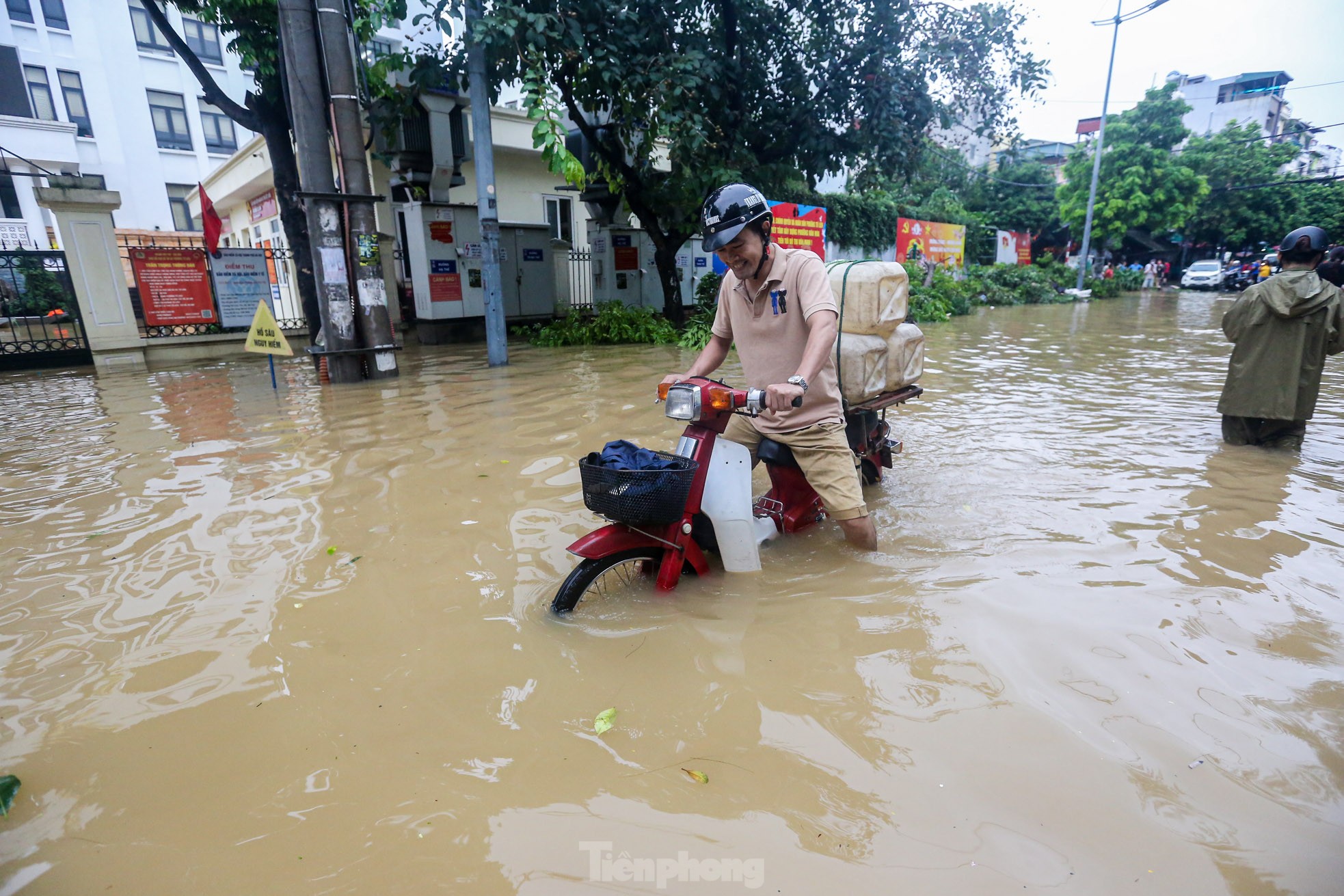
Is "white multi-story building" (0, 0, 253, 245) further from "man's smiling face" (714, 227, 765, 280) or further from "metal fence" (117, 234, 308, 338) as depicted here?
"man's smiling face" (714, 227, 765, 280)

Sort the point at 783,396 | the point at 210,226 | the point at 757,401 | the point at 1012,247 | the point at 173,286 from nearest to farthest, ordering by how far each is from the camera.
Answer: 1. the point at 783,396
2. the point at 757,401
3. the point at 173,286
4. the point at 210,226
5. the point at 1012,247

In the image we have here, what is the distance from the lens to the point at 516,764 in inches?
80.0

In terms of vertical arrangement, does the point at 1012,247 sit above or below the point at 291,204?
below

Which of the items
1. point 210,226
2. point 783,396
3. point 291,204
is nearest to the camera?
point 783,396

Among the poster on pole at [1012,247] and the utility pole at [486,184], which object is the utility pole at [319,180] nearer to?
the utility pole at [486,184]

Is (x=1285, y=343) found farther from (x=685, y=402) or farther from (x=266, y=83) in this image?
(x=266, y=83)

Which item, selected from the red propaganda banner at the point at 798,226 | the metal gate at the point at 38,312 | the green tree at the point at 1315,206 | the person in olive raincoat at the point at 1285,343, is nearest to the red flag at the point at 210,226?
the metal gate at the point at 38,312

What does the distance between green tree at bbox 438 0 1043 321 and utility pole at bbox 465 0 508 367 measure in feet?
1.42

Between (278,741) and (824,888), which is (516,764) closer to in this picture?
(278,741)

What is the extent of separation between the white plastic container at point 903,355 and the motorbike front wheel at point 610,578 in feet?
6.05

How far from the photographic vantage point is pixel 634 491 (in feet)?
8.10

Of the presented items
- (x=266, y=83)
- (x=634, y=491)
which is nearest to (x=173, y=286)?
(x=266, y=83)

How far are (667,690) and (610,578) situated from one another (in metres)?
0.75

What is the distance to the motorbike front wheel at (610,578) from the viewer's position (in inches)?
109
